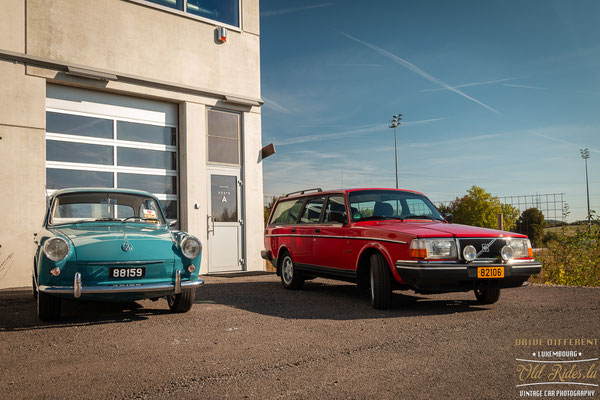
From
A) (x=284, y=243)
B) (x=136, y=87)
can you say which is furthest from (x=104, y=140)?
(x=284, y=243)

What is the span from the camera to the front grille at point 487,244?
239 inches

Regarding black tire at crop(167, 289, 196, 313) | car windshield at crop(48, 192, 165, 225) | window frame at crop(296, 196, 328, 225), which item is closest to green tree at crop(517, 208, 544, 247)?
window frame at crop(296, 196, 328, 225)

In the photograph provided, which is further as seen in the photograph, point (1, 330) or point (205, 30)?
point (205, 30)

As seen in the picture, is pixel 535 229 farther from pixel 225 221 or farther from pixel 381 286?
pixel 381 286

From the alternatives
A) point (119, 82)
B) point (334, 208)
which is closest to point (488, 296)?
point (334, 208)

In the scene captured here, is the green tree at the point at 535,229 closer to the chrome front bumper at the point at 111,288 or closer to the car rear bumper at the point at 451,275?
the car rear bumper at the point at 451,275

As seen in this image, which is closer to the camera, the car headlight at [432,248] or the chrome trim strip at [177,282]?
the chrome trim strip at [177,282]

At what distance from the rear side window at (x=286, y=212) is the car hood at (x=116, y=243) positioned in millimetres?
3032

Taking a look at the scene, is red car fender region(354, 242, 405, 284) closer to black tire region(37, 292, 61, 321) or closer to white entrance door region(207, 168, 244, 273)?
black tire region(37, 292, 61, 321)

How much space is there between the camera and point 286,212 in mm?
9391

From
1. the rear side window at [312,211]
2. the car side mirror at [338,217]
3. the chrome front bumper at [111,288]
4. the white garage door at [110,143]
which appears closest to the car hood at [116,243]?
the chrome front bumper at [111,288]

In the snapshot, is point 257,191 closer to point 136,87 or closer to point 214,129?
point 214,129

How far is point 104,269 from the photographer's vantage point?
5.52 meters

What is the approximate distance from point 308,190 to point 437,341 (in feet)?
15.5
